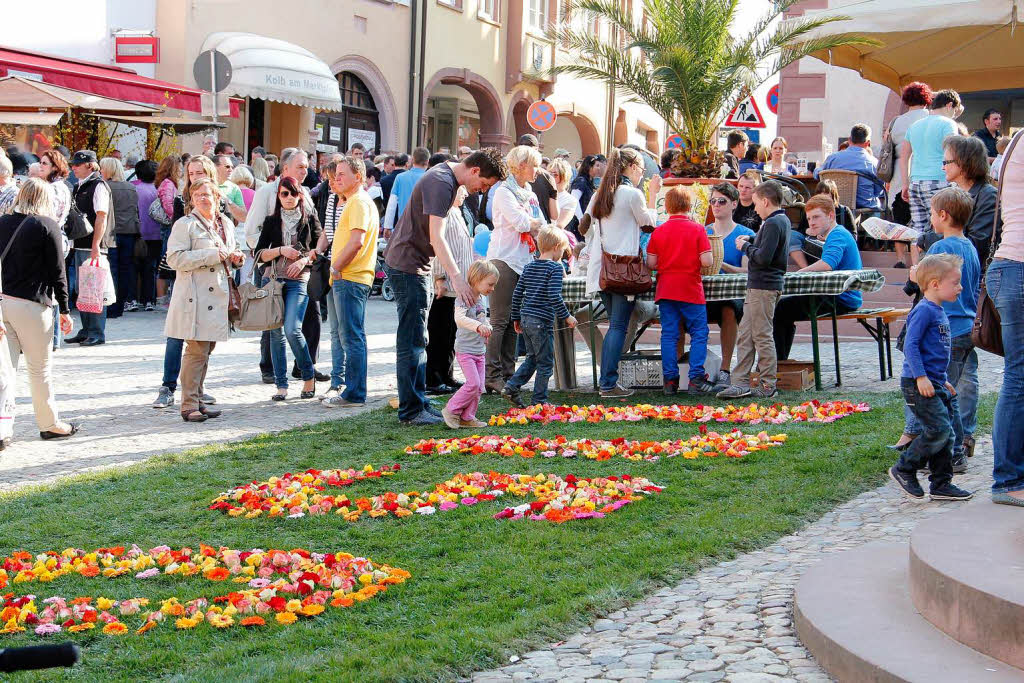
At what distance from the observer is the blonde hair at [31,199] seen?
8.34 meters

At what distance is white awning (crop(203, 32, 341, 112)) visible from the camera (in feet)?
73.5

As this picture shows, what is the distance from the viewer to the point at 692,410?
30.4ft

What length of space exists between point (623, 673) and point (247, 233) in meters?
6.95

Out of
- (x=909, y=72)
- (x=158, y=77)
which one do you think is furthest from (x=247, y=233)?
(x=158, y=77)

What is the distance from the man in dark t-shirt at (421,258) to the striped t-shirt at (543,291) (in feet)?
2.94

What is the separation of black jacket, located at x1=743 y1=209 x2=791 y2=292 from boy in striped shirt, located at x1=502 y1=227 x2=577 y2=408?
153 cm

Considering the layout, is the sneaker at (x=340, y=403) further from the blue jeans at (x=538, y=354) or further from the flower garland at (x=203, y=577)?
the flower garland at (x=203, y=577)

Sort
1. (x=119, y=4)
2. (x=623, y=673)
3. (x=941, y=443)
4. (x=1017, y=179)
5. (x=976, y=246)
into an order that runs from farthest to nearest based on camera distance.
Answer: (x=119, y=4) → (x=976, y=246) → (x=941, y=443) → (x=1017, y=179) → (x=623, y=673)

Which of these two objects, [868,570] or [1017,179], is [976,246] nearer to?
[1017,179]

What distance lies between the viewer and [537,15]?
1425 inches

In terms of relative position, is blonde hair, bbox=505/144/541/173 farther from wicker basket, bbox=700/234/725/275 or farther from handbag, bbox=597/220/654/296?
wicker basket, bbox=700/234/725/275

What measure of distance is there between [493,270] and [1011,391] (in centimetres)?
388

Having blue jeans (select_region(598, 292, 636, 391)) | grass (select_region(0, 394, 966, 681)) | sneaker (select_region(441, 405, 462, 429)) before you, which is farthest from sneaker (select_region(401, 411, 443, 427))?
blue jeans (select_region(598, 292, 636, 391))

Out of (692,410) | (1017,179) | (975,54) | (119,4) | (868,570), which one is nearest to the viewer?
(868,570)
